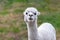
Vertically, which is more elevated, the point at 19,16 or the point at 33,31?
the point at 33,31

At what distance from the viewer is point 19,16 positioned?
13508 mm

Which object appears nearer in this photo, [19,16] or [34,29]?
[34,29]

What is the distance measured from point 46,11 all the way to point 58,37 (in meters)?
4.30

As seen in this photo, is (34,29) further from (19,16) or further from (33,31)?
(19,16)

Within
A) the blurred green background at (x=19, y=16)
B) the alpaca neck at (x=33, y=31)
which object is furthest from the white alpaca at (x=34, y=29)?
the blurred green background at (x=19, y=16)

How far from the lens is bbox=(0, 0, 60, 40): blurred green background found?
36.0 ft

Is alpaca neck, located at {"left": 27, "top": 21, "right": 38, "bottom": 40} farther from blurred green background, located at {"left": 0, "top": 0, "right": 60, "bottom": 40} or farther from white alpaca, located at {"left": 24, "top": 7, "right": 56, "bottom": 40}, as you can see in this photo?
blurred green background, located at {"left": 0, "top": 0, "right": 60, "bottom": 40}

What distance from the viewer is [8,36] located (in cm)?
1071

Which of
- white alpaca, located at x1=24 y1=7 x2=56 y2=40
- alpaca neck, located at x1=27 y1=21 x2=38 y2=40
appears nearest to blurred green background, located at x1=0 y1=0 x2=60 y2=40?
white alpaca, located at x1=24 y1=7 x2=56 y2=40

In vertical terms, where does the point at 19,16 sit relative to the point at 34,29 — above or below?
below

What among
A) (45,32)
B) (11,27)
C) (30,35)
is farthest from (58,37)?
(30,35)

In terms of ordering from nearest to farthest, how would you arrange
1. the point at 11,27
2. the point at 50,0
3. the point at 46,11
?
the point at 11,27, the point at 46,11, the point at 50,0

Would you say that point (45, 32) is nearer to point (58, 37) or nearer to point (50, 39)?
point (50, 39)

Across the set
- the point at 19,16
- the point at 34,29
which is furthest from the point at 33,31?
the point at 19,16
